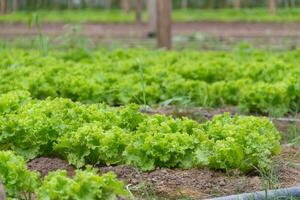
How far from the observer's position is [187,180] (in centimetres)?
465

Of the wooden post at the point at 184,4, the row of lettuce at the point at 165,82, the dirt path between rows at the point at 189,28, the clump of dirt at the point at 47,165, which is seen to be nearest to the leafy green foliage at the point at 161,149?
the clump of dirt at the point at 47,165

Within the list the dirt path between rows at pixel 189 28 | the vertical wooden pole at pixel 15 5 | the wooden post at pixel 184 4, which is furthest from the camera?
the wooden post at pixel 184 4

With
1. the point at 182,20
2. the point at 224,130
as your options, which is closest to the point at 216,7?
the point at 182,20

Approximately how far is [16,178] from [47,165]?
0.89 metres

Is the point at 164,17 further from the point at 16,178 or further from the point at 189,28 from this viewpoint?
the point at 189,28

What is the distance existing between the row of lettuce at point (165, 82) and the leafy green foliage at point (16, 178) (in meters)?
2.33

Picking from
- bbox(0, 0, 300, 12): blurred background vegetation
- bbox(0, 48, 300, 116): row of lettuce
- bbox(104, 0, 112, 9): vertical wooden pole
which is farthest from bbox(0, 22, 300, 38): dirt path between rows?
bbox(104, 0, 112, 9): vertical wooden pole

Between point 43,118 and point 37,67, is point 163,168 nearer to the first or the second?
point 43,118

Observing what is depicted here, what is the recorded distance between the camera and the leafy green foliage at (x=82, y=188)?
12.0 ft

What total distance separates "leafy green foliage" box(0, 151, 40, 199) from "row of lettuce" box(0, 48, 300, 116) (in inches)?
91.8

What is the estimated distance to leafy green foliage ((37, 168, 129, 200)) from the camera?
3.66 meters

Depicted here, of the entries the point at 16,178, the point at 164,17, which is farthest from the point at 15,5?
the point at 16,178

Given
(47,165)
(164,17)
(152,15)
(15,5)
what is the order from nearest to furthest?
(47,165) → (164,17) → (152,15) → (15,5)

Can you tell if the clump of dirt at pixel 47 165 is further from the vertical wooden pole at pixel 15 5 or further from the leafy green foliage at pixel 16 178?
the vertical wooden pole at pixel 15 5
